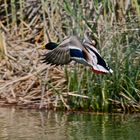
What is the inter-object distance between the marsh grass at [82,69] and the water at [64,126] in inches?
7.4

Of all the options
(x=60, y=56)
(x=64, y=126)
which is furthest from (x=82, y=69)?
(x=60, y=56)

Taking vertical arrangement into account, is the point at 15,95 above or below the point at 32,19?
below

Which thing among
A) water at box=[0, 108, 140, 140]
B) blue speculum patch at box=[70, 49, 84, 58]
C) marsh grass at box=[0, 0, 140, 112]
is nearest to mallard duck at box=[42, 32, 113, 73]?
blue speculum patch at box=[70, 49, 84, 58]

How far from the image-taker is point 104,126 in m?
6.43

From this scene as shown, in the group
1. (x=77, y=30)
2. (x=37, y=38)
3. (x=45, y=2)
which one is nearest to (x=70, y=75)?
(x=77, y=30)

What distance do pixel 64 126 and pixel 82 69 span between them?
99 cm

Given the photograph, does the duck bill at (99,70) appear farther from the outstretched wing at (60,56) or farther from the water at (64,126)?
the water at (64,126)

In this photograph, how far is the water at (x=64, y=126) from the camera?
589 centimetres

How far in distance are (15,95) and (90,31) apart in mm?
1125

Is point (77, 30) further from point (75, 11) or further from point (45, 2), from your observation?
point (45, 2)

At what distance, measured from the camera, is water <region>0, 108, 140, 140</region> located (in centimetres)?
589

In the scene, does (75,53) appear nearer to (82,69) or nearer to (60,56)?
(60,56)

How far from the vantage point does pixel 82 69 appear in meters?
7.19

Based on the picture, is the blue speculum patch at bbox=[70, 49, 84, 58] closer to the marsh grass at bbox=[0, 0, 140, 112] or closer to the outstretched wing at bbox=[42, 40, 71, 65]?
the outstretched wing at bbox=[42, 40, 71, 65]
